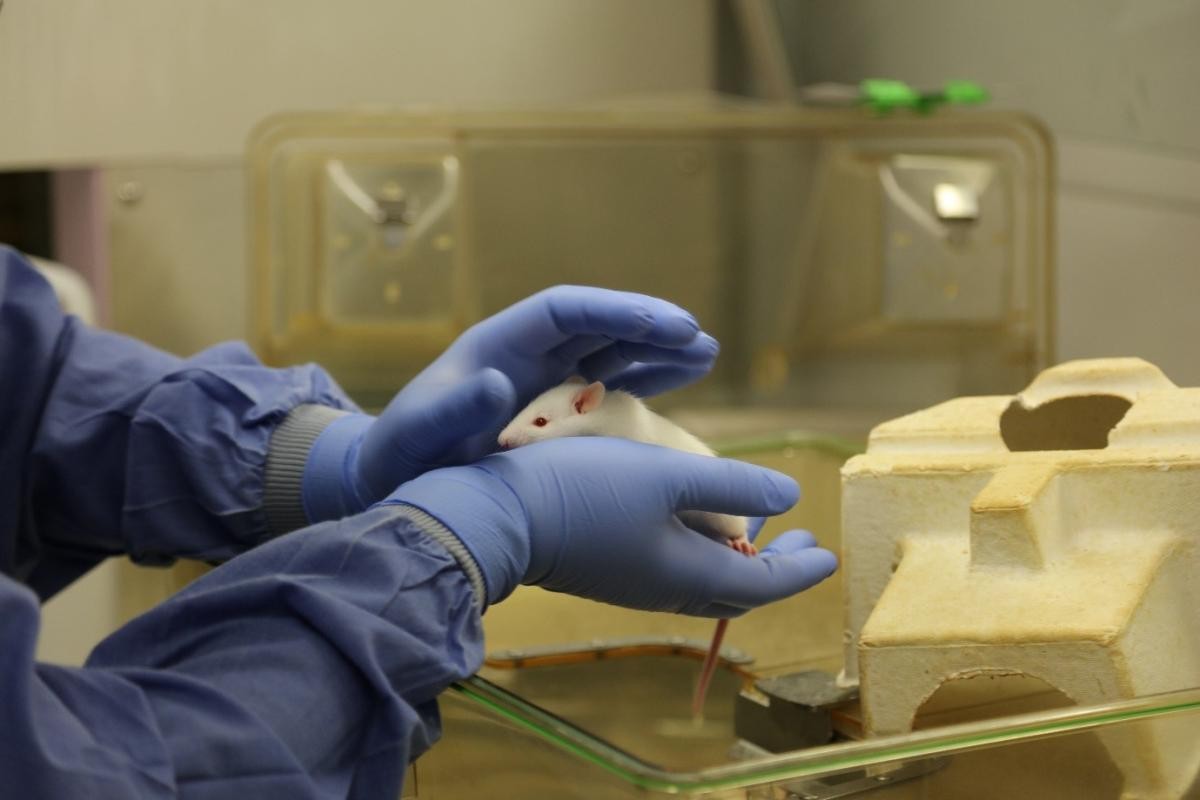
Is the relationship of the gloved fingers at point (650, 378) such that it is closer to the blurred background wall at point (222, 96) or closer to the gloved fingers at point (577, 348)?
the gloved fingers at point (577, 348)

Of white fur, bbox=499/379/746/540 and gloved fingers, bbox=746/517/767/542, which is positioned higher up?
white fur, bbox=499/379/746/540

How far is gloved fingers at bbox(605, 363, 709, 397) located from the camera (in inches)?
41.3

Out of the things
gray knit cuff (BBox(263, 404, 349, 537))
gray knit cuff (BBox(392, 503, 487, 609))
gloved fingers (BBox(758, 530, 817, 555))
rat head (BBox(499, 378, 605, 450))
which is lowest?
gloved fingers (BBox(758, 530, 817, 555))

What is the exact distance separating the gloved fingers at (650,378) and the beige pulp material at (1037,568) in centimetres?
19

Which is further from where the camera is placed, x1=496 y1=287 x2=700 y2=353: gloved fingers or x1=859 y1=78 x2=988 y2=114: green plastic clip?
x1=859 y1=78 x2=988 y2=114: green plastic clip

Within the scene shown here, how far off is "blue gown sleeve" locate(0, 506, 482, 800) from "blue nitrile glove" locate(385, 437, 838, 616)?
0.16 feet

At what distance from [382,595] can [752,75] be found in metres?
1.95

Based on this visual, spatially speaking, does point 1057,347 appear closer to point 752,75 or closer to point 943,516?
point 752,75

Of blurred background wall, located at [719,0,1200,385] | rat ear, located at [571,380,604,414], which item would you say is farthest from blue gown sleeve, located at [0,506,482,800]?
blurred background wall, located at [719,0,1200,385]

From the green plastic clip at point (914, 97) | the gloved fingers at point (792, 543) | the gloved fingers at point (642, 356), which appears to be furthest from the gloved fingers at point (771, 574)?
the green plastic clip at point (914, 97)

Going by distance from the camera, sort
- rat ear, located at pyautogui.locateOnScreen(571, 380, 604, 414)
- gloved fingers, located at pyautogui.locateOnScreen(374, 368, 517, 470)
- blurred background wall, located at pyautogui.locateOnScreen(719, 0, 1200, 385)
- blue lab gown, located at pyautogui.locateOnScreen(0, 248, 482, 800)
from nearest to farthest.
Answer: blue lab gown, located at pyautogui.locateOnScreen(0, 248, 482, 800) < gloved fingers, located at pyautogui.locateOnScreen(374, 368, 517, 470) < rat ear, located at pyautogui.locateOnScreen(571, 380, 604, 414) < blurred background wall, located at pyautogui.locateOnScreen(719, 0, 1200, 385)

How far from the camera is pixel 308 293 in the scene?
188 cm

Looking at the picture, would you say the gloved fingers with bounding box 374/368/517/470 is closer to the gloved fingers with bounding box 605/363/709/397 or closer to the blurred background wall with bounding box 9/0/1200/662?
the gloved fingers with bounding box 605/363/709/397

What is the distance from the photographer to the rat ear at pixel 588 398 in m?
0.96
